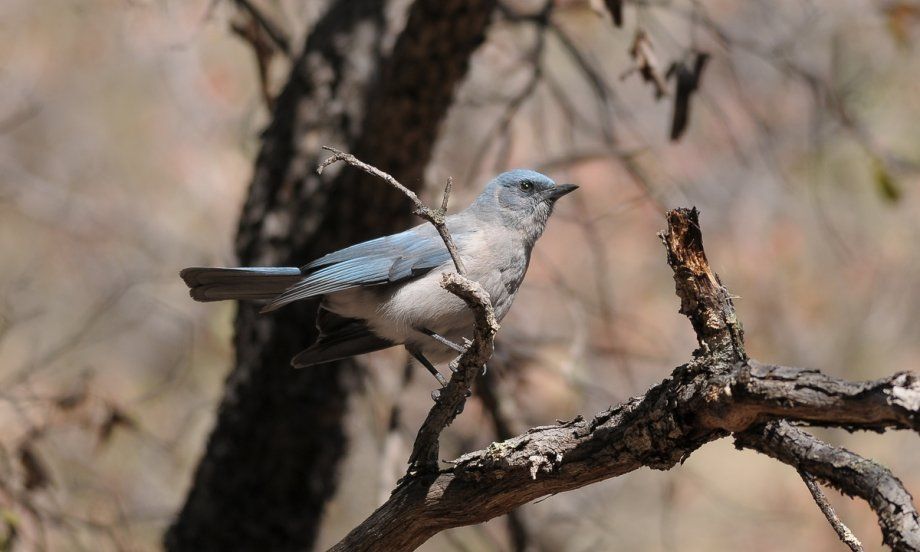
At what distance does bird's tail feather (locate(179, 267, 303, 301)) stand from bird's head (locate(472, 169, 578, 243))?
867mm

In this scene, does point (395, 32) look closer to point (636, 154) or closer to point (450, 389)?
point (636, 154)

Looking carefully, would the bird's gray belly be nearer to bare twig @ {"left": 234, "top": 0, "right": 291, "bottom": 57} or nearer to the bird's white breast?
the bird's white breast

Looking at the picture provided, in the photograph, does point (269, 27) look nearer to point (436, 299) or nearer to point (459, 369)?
point (436, 299)

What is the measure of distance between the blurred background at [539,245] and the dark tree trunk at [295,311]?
27 centimetres

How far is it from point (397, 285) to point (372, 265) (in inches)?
4.8

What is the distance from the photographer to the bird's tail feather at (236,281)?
3.79 m

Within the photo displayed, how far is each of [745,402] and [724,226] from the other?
8508mm

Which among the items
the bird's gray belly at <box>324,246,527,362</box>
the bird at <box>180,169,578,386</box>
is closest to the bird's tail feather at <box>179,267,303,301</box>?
the bird at <box>180,169,578,386</box>

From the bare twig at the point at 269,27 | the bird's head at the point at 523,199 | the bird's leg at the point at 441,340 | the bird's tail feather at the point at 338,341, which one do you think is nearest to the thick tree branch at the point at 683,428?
the bird's leg at the point at 441,340

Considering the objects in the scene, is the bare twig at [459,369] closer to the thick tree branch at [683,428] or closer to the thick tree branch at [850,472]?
the thick tree branch at [683,428]

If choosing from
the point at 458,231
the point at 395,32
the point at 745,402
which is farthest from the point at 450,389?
the point at 395,32

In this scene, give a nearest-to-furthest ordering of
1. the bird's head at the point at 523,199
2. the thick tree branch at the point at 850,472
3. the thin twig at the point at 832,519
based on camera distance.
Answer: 1. the thick tree branch at the point at 850,472
2. the thin twig at the point at 832,519
3. the bird's head at the point at 523,199

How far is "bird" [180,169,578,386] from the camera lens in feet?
12.2

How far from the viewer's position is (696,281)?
7.98ft
